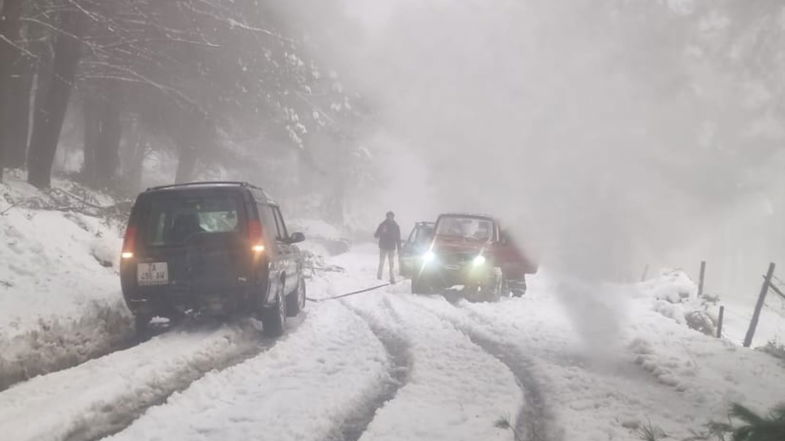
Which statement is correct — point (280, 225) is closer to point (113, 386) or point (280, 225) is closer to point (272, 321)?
point (272, 321)

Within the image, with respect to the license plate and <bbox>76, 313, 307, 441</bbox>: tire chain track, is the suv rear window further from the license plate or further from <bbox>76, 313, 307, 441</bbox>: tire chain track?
<bbox>76, 313, 307, 441</bbox>: tire chain track

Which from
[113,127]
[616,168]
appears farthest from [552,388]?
[113,127]

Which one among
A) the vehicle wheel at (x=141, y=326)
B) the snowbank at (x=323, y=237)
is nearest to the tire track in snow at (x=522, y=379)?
the vehicle wheel at (x=141, y=326)

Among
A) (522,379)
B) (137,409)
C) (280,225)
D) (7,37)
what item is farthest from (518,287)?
(7,37)

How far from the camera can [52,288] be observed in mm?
8734

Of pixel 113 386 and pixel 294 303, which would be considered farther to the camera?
pixel 294 303

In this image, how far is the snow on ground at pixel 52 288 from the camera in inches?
262

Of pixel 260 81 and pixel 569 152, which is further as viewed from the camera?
pixel 260 81

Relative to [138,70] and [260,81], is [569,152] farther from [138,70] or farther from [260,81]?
[138,70]

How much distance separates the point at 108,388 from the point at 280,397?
1.51 metres

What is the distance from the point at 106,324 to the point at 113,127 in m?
11.4

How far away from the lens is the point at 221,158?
23.6 meters

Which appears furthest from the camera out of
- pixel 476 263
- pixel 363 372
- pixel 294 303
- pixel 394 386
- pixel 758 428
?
pixel 476 263

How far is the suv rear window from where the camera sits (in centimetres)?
819
